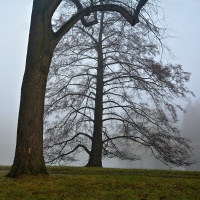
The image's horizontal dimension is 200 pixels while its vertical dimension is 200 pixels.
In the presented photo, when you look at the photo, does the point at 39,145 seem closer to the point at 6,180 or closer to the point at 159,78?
the point at 6,180

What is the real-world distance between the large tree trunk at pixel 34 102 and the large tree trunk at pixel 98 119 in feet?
26.6

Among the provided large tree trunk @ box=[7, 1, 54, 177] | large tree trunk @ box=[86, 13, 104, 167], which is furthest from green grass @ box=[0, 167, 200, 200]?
large tree trunk @ box=[86, 13, 104, 167]

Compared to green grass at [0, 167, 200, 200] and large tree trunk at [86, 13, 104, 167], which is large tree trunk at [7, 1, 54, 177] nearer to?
green grass at [0, 167, 200, 200]

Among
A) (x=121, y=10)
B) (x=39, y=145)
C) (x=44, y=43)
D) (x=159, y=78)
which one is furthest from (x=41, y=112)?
(x=159, y=78)

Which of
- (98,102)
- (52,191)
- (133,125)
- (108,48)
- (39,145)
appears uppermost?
(108,48)

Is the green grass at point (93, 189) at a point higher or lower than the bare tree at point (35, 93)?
lower

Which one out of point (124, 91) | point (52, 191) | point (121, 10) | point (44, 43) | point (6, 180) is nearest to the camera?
point (52, 191)

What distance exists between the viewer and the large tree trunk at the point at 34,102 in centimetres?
882

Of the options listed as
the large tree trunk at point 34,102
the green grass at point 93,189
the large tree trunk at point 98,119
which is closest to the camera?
the green grass at point 93,189

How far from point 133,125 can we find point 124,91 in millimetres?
1951

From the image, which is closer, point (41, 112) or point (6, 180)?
point (6, 180)

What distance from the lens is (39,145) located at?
9.08 metres

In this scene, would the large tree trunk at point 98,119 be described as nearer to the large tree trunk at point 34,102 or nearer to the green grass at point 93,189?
the large tree trunk at point 34,102

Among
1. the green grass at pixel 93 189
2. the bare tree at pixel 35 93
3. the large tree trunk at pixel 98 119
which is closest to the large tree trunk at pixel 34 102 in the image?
the bare tree at pixel 35 93
